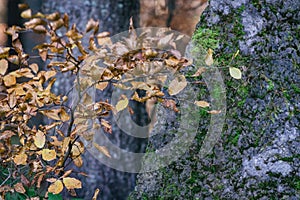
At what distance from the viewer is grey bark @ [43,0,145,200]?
3838 mm

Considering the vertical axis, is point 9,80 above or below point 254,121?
above

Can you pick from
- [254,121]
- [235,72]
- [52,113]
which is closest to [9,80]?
[52,113]

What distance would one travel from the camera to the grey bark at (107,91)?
12.6 feet

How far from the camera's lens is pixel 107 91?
3939 millimetres

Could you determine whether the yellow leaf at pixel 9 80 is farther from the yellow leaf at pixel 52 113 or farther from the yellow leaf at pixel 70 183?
the yellow leaf at pixel 70 183

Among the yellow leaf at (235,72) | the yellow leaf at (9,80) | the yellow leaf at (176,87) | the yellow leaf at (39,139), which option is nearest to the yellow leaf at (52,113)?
the yellow leaf at (39,139)

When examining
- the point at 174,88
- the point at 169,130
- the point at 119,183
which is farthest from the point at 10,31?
the point at 119,183

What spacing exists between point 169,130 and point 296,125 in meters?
0.55

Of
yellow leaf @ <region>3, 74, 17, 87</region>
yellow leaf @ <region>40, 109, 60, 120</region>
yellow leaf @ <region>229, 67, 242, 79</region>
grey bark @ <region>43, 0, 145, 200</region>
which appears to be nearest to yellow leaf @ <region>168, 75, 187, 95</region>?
yellow leaf @ <region>229, 67, 242, 79</region>

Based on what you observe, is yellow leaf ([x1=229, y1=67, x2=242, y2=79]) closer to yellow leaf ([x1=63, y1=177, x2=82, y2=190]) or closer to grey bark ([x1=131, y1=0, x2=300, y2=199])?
grey bark ([x1=131, y1=0, x2=300, y2=199])

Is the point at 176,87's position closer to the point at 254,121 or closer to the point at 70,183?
the point at 254,121

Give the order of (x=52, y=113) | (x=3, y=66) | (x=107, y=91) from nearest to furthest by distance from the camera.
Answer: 1. (x=3, y=66)
2. (x=52, y=113)
3. (x=107, y=91)

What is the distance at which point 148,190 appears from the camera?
2.27 meters

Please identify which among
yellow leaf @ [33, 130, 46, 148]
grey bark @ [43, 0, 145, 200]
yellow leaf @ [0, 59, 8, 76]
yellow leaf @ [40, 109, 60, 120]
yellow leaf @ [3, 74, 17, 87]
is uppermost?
yellow leaf @ [0, 59, 8, 76]
